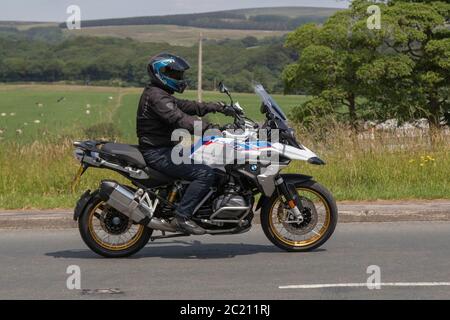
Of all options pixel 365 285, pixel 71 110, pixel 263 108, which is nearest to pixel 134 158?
pixel 263 108

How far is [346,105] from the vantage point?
56.7 meters

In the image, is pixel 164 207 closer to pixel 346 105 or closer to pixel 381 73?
pixel 381 73

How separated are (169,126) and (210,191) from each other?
704mm

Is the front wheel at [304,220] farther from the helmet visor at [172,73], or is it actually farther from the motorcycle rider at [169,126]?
the helmet visor at [172,73]

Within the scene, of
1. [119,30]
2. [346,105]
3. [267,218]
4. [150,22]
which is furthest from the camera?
[150,22]

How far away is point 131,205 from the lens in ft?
28.8

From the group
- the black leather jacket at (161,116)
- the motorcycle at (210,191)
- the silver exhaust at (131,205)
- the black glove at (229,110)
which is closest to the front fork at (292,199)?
the motorcycle at (210,191)

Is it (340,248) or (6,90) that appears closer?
(340,248)

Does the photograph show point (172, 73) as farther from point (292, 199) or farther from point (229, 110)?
point (292, 199)

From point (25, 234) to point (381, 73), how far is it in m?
43.4

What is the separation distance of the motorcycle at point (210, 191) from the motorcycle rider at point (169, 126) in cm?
9

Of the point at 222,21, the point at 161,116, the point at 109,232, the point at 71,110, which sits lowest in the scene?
the point at 71,110

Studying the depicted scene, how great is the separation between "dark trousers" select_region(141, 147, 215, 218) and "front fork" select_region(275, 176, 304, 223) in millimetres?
695

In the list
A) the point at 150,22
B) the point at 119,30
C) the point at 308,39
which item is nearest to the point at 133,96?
the point at 308,39
